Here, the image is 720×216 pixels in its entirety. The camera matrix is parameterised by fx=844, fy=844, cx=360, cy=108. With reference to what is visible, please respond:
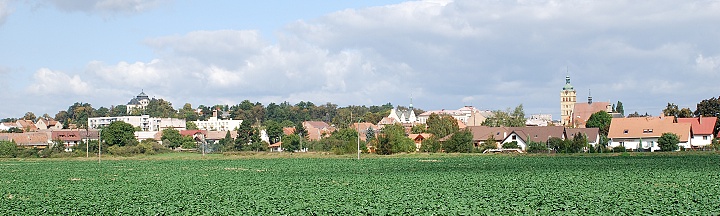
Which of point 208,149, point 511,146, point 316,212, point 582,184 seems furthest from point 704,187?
point 208,149

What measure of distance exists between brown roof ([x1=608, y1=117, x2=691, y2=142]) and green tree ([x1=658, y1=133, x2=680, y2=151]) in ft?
25.8

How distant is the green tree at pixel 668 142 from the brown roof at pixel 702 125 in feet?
50.6

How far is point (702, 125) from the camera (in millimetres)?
112312

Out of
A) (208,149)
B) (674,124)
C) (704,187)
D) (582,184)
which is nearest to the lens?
(704,187)

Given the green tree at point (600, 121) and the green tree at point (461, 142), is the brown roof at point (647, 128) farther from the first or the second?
the green tree at point (461, 142)

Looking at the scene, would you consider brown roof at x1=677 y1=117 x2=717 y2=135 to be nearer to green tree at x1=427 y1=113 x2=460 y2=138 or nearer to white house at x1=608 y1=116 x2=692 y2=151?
white house at x1=608 y1=116 x2=692 y2=151

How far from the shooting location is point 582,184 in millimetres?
35406

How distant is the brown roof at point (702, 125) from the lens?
111m

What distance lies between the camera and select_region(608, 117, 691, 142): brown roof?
107 m

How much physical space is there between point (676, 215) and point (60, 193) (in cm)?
2336

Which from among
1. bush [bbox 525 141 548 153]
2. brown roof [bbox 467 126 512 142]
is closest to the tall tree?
brown roof [bbox 467 126 512 142]

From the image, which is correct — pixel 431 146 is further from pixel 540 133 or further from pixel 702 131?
pixel 702 131

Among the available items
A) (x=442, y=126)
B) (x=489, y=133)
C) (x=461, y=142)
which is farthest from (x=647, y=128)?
(x=442, y=126)

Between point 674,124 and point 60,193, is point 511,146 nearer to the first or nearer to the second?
point 674,124
